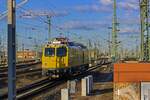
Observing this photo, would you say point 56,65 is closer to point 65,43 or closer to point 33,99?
point 65,43

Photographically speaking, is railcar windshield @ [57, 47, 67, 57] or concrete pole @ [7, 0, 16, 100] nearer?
concrete pole @ [7, 0, 16, 100]

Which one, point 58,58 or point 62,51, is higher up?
point 62,51

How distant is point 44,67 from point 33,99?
15.3 metres

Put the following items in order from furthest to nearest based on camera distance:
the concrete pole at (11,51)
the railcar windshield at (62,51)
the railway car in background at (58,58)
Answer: the railcar windshield at (62,51) → the railway car in background at (58,58) → the concrete pole at (11,51)

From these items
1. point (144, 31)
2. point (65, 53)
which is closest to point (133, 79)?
point (65, 53)

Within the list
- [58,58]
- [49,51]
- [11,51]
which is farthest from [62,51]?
[11,51]

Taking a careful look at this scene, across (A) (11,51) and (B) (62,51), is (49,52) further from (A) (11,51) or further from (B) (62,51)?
(A) (11,51)

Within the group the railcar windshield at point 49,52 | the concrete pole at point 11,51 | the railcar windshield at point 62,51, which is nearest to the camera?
the concrete pole at point 11,51

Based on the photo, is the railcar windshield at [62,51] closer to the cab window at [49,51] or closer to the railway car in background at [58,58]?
the railway car in background at [58,58]

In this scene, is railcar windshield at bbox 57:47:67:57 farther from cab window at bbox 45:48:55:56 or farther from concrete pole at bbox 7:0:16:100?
concrete pole at bbox 7:0:16:100

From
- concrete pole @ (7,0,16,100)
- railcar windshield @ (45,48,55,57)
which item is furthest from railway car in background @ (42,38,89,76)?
concrete pole @ (7,0,16,100)

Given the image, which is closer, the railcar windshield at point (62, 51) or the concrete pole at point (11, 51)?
the concrete pole at point (11, 51)

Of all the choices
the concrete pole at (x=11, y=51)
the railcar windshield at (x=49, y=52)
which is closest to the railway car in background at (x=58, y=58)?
the railcar windshield at (x=49, y=52)

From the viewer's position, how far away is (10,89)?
1125cm
